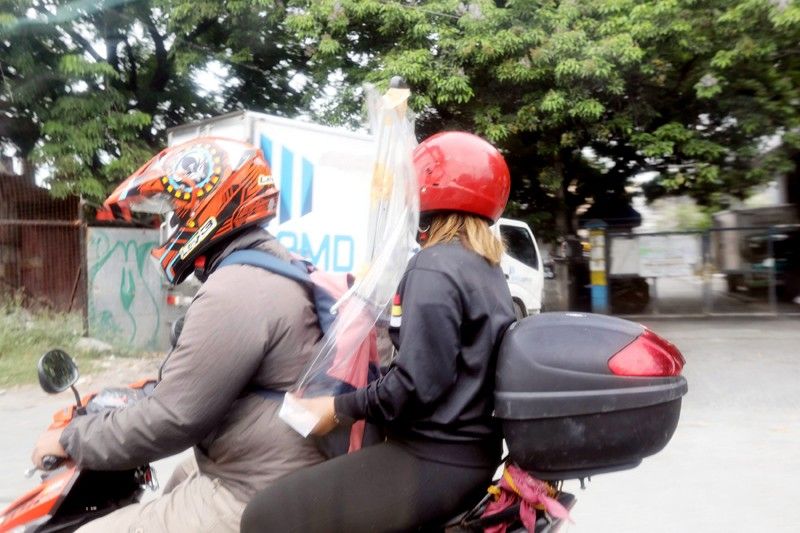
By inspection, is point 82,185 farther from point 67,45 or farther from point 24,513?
point 24,513

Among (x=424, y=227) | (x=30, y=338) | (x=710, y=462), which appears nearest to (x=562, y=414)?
(x=424, y=227)

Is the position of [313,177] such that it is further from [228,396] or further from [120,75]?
[228,396]

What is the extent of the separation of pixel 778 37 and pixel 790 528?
10.2m

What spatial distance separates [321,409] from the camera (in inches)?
72.1

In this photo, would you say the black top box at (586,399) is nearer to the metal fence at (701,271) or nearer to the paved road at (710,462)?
the paved road at (710,462)

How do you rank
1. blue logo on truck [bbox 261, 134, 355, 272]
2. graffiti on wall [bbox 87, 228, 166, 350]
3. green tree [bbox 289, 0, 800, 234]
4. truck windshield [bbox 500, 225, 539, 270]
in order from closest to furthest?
blue logo on truck [bbox 261, 134, 355, 272] → graffiti on wall [bbox 87, 228, 166, 350] → green tree [bbox 289, 0, 800, 234] → truck windshield [bbox 500, 225, 539, 270]

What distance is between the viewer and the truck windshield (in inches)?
498

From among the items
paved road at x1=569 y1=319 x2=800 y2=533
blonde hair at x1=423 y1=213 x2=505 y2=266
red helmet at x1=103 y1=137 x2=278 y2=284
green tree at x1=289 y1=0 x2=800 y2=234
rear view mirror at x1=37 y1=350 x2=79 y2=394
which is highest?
green tree at x1=289 y1=0 x2=800 y2=234

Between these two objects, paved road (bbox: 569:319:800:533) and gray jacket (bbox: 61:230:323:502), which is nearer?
gray jacket (bbox: 61:230:323:502)

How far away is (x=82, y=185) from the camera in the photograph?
11266 millimetres

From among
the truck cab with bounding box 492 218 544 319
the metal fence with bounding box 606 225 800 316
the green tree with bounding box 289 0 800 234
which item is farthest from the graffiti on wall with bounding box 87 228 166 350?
the metal fence with bounding box 606 225 800 316

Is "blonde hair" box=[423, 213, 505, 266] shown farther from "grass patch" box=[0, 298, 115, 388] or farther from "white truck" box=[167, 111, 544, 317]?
"grass patch" box=[0, 298, 115, 388]

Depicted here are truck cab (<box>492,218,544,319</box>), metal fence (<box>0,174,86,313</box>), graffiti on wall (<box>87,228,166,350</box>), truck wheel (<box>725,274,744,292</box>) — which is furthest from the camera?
truck wheel (<box>725,274,744,292</box>)

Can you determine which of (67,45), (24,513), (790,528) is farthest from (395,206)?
(67,45)
